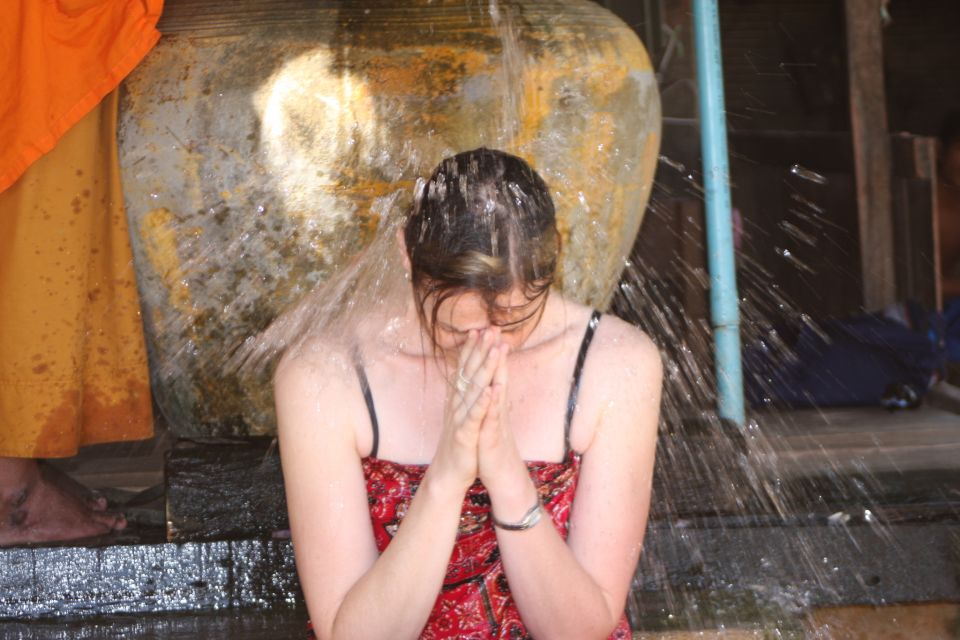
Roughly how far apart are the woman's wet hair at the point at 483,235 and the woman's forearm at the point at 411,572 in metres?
0.33

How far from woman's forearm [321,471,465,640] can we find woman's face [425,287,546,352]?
27 centimetres

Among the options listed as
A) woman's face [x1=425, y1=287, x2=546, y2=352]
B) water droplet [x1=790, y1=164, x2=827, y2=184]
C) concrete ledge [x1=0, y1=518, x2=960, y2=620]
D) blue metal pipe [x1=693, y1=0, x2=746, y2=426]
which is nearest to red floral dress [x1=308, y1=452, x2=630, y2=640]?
woman's face [x1=425, y1=287, x2=546, y2=352]

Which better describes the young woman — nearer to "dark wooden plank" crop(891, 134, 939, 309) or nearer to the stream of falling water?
the stream of falling water

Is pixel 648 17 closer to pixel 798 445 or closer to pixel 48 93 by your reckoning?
pixel 798 445

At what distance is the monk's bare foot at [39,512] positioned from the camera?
2990 millimetres

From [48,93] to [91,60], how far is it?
0.13 meters

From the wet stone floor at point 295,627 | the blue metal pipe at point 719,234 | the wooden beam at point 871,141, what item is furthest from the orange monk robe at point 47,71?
the wooden beam at point 871,141

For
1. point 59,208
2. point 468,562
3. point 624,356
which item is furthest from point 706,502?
point 59,208

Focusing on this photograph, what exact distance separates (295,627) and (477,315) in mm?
1087

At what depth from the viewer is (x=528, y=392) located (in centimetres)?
229

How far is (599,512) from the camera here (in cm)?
216

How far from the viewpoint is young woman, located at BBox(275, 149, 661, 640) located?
198 cm

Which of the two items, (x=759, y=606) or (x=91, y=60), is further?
(x=91, y=60)

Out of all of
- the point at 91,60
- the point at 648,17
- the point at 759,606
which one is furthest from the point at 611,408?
the point at 648,17
